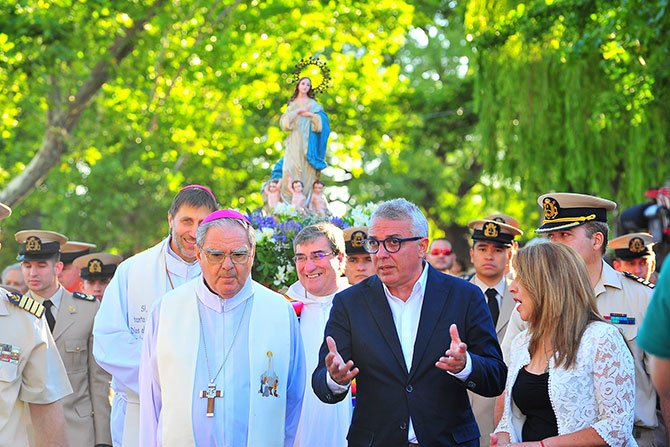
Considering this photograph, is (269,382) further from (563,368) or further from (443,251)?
(443,251)

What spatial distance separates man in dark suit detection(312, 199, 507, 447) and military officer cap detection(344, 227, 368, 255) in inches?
117

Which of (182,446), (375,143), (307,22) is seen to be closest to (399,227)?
(182,446)

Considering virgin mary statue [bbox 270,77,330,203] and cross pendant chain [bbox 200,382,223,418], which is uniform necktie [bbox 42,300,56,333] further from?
cross pendant chain [bbox 200,382,223,418]

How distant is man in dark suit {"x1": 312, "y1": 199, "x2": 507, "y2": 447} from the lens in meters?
4.54

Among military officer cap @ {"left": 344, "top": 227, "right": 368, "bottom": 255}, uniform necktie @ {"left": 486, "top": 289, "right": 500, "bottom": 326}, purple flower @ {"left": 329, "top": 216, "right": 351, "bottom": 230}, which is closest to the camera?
uniform necktie @ {"left": 486, "top": 289, "right": 500, "bottom": 326}

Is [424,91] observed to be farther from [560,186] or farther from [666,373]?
[666,373]

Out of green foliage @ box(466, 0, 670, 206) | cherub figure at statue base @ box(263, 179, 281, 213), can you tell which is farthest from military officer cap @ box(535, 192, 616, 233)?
green foliage @ box(466, 0, 670, 206)

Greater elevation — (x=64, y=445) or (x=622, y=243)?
(x=622, y=243)

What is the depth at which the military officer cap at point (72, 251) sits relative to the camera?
9.98m

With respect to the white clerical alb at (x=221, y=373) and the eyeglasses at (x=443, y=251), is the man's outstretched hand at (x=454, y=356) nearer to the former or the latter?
the white clerical alb at (x=221, y=373)

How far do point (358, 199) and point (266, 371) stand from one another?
91.5ft

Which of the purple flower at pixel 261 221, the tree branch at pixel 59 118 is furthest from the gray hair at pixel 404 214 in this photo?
the tree branch at pixel 59 118

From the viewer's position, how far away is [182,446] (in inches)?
185

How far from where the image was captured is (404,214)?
482cm
